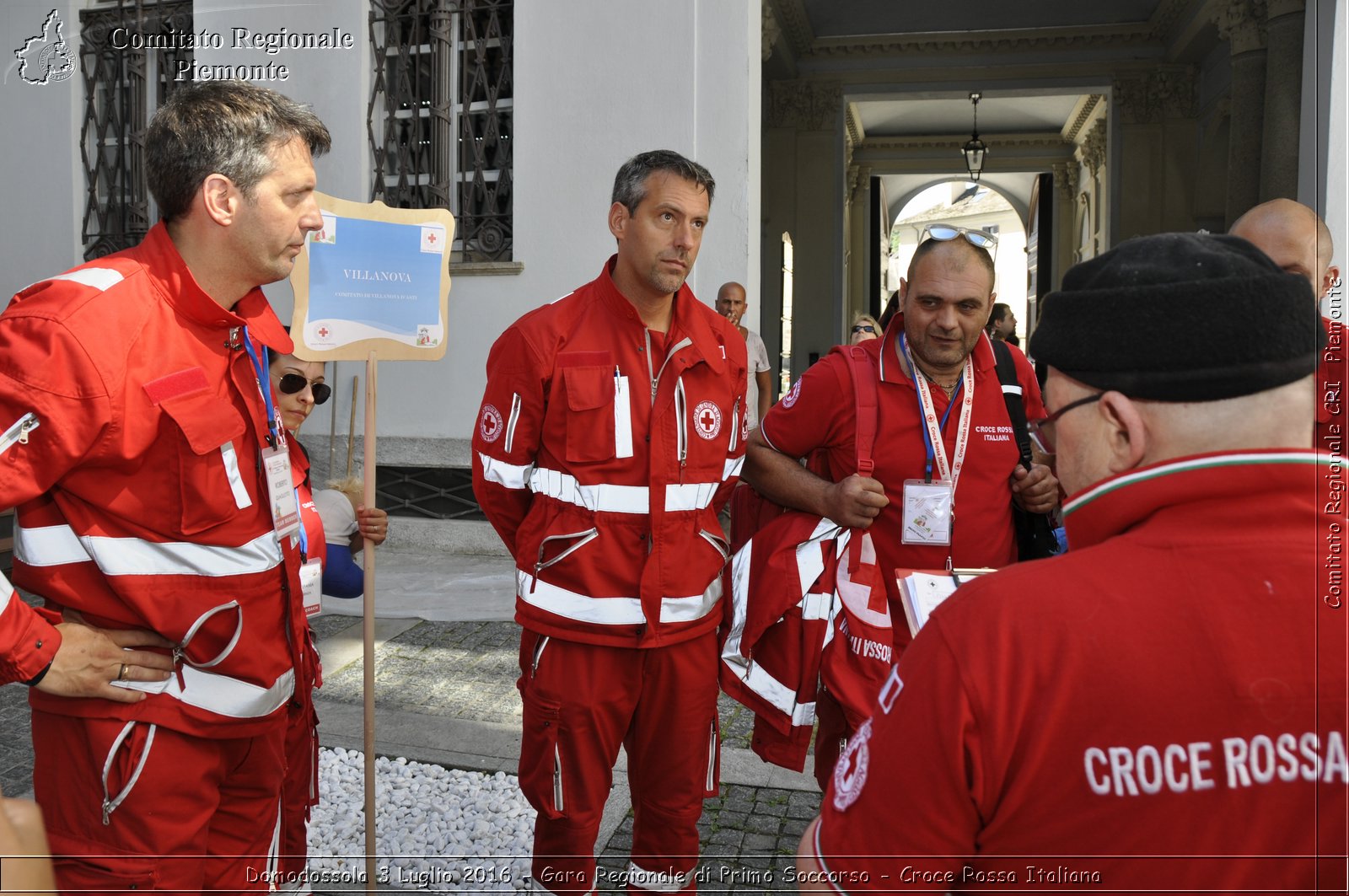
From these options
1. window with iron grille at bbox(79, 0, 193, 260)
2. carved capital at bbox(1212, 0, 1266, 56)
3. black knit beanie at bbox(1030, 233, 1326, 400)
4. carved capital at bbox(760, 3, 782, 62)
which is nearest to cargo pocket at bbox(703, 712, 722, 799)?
black knit beanie at bbox(1030, 233, 1326, 400)

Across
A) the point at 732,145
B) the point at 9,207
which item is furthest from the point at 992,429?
the point at 9,207

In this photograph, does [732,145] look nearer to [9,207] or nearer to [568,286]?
[568,286]

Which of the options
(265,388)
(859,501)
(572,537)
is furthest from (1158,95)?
(265,388)

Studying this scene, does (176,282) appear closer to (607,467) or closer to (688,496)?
(607,467)

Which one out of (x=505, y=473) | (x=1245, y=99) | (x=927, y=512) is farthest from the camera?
(x=1245, y=99)

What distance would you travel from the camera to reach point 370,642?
3172 mm

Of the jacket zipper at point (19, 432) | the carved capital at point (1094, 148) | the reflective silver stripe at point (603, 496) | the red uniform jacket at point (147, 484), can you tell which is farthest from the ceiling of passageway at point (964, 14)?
the jacket zipper at point (19, 432)

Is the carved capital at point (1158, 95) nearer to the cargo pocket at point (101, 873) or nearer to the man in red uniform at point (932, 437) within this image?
the man in red uniform at point (932, 437)

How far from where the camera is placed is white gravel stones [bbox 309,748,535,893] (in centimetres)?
332

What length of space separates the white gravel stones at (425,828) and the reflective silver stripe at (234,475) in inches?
66.7

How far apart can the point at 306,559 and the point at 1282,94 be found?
9.47m

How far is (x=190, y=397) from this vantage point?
1998 mm

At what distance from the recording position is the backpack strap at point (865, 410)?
9.14 feet

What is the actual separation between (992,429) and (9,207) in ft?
33.6
